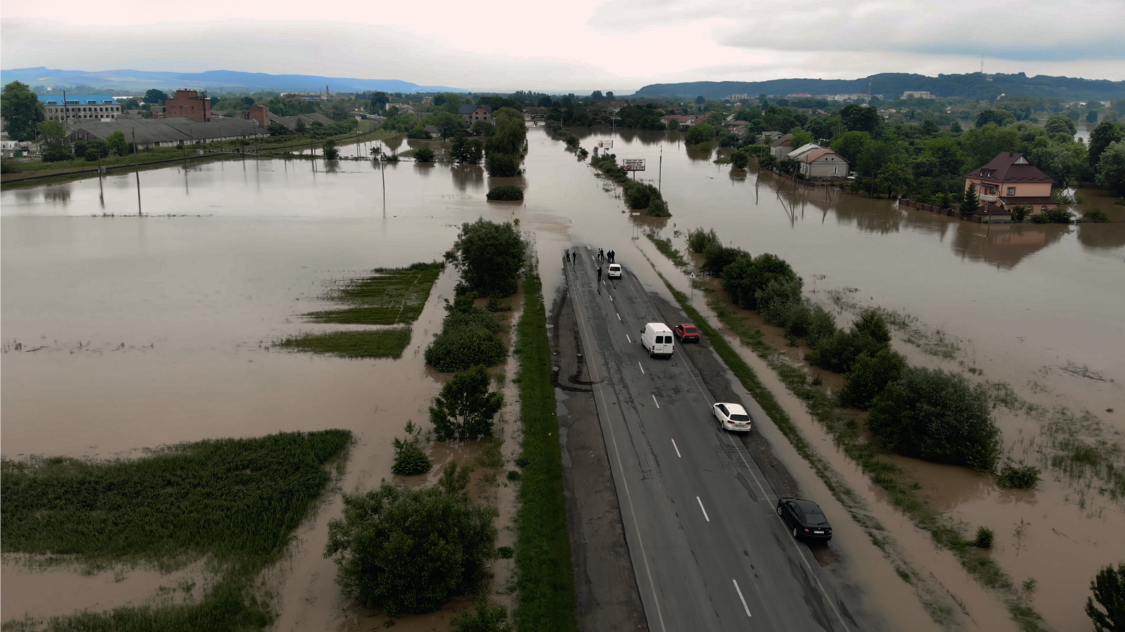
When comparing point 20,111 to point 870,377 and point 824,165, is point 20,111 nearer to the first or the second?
point 824,165

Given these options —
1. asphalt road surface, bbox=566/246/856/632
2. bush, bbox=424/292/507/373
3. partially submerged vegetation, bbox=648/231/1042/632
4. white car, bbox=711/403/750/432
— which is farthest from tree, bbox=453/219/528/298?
white car, bbox=711/403/750/432

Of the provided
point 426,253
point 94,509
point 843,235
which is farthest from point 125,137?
point 94,509

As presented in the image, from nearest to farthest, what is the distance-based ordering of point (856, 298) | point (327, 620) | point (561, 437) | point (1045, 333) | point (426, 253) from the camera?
point (327, 620)
point (561, 437)
point (1045, 333)
point (856, 298)
point (426, 253)

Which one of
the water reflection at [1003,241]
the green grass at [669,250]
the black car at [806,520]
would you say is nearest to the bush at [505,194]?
the green grass at [669,250]

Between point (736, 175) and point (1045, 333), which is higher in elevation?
point (736, 175)

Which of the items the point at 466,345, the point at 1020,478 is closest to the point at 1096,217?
the point at 1020,478

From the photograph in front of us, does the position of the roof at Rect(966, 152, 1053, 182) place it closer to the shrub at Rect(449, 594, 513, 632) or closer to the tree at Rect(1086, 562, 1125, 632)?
the tree at Rect(1086, 562, 1125, 632)

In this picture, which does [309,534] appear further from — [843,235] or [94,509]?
[843,235]
